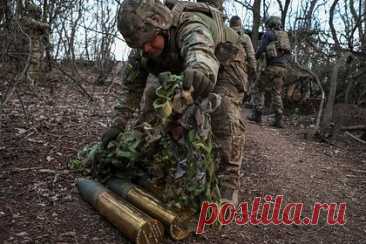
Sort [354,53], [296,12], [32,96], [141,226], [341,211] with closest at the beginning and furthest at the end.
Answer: [141,226]
[341,211]
[32,96]
[354,53]
[296,12]

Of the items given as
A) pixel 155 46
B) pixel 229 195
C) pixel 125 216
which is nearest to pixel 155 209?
pixel 125 216

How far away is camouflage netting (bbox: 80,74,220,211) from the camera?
2414 millimetres

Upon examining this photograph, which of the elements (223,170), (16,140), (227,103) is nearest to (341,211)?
(223,170)

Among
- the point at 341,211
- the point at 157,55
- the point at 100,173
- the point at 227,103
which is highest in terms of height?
the point at 157,55

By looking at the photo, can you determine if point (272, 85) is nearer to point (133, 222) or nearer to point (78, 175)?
point (78, 175)

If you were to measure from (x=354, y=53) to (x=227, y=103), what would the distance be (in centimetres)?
583

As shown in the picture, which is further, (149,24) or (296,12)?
(296,12)

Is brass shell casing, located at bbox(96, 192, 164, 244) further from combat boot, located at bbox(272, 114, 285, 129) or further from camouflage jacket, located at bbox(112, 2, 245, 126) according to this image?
combat boot, located at bbox(272, 114, 285, 129)

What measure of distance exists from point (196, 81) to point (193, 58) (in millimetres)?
168

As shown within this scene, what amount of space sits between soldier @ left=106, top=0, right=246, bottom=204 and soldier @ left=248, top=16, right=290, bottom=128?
431cm

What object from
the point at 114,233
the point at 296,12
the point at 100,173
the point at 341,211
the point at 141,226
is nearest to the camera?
the point at 141,226

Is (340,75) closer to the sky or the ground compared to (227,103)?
closer to the sky

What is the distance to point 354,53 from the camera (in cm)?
784

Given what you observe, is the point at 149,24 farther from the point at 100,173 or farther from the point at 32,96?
the point at 32,96
